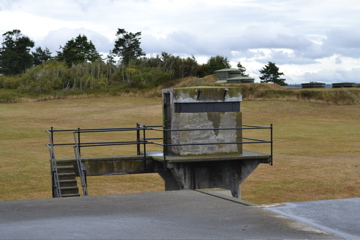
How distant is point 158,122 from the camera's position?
46.8m

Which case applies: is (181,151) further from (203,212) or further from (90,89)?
(90,89)

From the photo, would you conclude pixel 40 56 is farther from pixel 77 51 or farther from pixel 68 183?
pixel 68 183

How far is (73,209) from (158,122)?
37.0 metres

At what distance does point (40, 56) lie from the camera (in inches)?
4663

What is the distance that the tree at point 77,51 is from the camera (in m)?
92.6

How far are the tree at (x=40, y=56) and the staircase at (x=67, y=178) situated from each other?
106 m

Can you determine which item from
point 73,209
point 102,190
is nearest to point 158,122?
point 102,190

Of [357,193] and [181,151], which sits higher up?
[181,151]

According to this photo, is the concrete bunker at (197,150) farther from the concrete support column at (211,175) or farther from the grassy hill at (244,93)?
the grassy hill at (244,93)

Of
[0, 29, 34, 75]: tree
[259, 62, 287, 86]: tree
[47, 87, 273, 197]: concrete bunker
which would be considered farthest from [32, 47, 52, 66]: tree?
[47, 87, 273, 197]: concrete bunker

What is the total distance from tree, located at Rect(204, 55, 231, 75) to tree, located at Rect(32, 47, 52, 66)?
53780 mm

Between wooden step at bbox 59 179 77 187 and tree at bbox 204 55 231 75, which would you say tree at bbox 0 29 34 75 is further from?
wooden step at bbox 59 179 77 187

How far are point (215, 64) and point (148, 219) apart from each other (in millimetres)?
64501

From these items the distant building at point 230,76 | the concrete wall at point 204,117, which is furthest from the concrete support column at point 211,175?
the distant building at point 230,76
